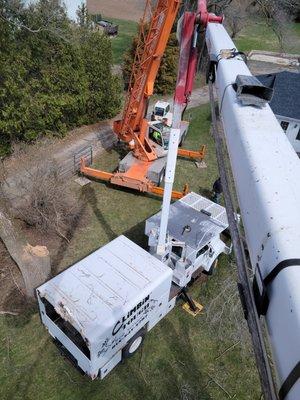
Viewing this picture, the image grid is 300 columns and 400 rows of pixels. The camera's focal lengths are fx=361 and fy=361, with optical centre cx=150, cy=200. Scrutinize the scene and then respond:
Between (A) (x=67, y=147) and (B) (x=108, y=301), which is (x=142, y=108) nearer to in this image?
(A) (x=67, y=147)

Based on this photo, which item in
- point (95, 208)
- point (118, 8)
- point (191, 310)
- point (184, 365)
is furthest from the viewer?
point (118, 8)

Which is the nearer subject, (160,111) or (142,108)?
(142,108)

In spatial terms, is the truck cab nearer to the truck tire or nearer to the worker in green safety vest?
the truck tire

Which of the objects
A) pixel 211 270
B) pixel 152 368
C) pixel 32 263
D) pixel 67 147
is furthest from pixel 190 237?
pixel 67 147

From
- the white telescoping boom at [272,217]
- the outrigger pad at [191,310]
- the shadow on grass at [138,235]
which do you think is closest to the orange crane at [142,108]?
the shadow on grass at [138,235]

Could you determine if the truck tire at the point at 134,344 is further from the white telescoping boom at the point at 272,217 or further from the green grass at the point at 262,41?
the green grass at the point at 262,41
